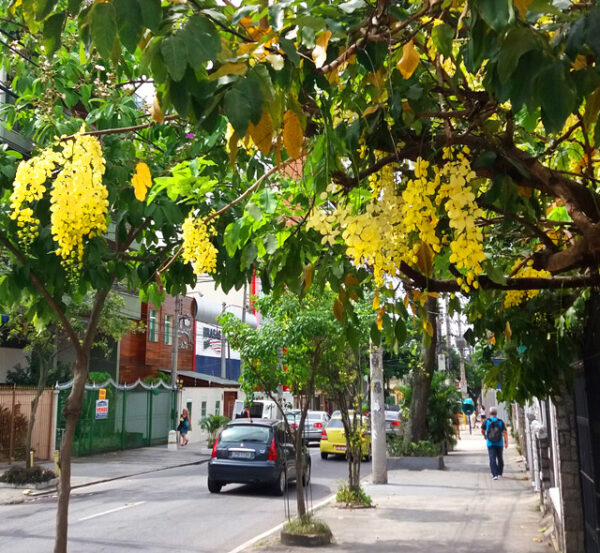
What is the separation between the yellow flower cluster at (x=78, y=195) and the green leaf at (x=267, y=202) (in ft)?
3.09

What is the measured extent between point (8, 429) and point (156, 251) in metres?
17.1

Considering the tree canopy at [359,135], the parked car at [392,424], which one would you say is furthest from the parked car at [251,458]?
the parked car at [392,424]

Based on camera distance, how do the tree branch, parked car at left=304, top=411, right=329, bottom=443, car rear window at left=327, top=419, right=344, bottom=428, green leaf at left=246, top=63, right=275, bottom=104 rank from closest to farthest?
green leaf at left=246, top=63, right=275, bottom=104
the tree branch
car rear window at left=327, top=419, right=344, bottom=428
parked car at left=304, top=411, right=329, bottom=443

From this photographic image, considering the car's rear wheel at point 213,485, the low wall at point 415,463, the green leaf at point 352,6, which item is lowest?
the car's rear wheel at point 213,485

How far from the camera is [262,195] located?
→ 4.20 metres

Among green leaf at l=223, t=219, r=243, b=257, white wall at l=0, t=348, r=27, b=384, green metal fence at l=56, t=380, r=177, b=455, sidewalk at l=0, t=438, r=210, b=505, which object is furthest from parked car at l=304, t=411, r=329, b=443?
green leaf at l=223, t=219, r=243, b=257

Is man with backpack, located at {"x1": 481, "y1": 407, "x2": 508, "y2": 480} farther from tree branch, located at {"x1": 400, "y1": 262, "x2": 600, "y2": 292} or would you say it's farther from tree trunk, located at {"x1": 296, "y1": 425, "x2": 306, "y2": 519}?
tree branch, located at {"x1": 400, "y1": 262, "x2": 600, "y2": 292}

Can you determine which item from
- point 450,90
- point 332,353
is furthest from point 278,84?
point 332,353

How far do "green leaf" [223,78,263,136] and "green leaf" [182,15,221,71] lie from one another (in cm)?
12

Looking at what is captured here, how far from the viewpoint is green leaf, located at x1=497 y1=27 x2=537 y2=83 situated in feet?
6.93

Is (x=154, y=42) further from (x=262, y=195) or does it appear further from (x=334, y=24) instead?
(x=262, y=195)

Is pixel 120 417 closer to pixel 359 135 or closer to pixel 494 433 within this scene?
pixel 494 433

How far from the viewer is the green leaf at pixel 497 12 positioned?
80.6 inches

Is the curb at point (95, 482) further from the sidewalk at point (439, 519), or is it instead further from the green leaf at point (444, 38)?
the green leaf at point (444, 38)
